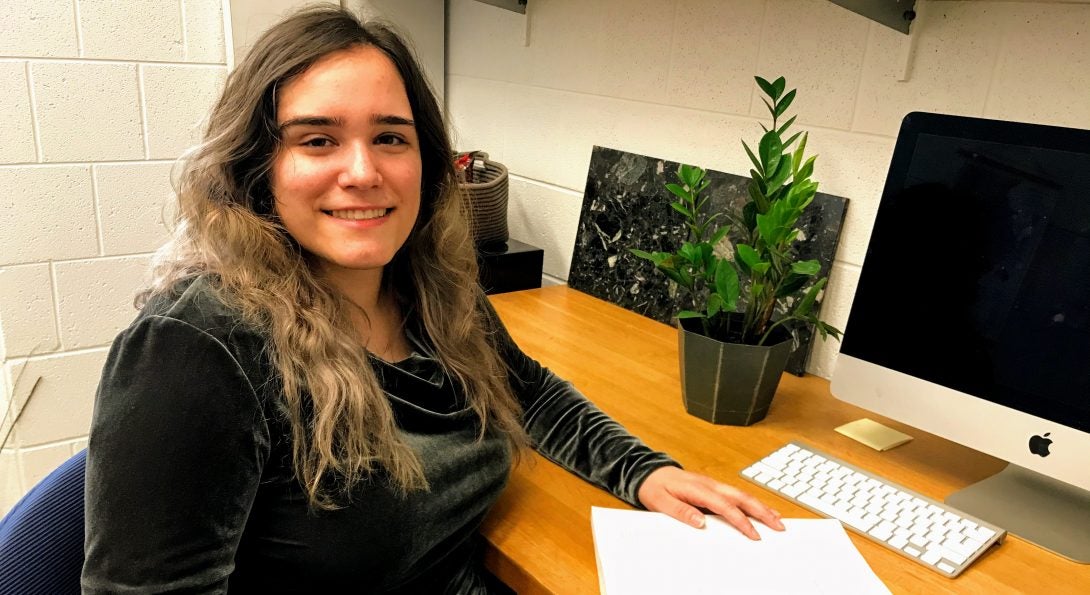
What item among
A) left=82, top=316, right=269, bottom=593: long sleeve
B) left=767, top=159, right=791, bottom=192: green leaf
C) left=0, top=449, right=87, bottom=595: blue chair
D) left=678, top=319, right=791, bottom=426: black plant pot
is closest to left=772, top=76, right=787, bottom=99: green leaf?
left=767, top=159, right=791, bottom=192: green leaf

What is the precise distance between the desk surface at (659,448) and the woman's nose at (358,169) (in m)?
0.44

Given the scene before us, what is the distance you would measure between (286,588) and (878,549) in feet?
2.17

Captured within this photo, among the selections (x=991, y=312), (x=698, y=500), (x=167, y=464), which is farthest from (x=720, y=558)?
(x=167, y=464)

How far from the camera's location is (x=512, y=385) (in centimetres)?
112

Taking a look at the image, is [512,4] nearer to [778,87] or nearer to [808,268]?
[778,87]

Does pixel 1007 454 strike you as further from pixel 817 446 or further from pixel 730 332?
pixel 730 332

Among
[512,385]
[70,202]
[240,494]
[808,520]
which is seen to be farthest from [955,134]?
[70,202]

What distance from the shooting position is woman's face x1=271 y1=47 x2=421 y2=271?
2.72 feet

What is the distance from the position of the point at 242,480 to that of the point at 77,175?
1.28 m

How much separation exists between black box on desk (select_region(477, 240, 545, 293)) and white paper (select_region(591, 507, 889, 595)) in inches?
34.5

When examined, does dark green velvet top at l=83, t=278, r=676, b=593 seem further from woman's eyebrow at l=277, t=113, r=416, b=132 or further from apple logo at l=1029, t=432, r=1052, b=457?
apple logo at l=1029, t=432, r=1052, b=457

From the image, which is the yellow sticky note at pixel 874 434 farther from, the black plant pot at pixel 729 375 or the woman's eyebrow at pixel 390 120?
the woman's eyebrow at pixel 390 120

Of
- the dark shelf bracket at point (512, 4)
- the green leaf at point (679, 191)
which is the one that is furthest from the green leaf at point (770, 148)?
the dark shelf bracket at point (512, 4)

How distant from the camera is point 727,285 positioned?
1092mm
